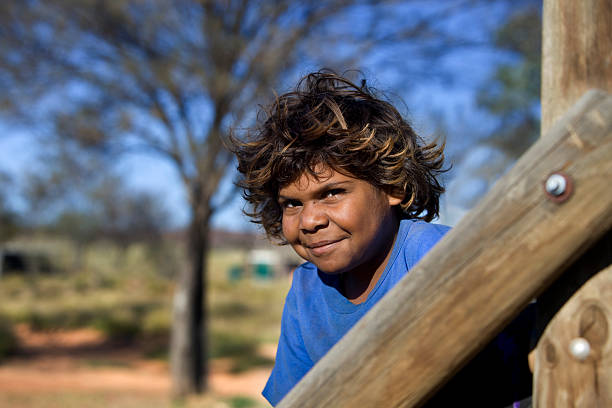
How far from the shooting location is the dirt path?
8.57m

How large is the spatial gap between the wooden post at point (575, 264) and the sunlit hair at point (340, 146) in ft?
1.88

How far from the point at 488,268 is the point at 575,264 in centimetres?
17

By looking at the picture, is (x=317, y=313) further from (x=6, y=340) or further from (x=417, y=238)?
(x=6, y=340)

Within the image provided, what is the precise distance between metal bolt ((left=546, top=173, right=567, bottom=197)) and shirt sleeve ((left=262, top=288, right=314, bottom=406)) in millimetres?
854

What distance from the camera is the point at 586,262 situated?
927mm

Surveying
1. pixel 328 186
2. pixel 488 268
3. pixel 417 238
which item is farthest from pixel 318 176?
pixel 488 268

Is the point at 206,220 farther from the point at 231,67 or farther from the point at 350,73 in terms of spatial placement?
the point at 350,73

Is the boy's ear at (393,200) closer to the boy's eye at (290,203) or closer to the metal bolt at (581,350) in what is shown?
the boy's eye at (290,203)

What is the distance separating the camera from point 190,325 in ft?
26.5

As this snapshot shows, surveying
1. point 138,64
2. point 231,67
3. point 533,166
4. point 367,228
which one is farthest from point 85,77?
point 533,166

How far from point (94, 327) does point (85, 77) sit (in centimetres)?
813

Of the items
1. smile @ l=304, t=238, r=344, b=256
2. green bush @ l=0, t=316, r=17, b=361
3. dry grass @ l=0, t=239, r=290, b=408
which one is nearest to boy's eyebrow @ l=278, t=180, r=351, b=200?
smile @ l=304, t=238, r=344, b=256

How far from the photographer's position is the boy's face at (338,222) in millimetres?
1396

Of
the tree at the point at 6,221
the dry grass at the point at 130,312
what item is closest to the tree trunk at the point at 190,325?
the dry grass at the point at 130,312
